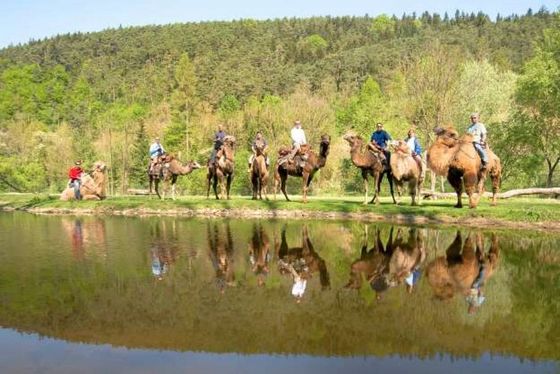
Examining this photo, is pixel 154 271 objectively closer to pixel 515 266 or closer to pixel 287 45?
pixel 515 266

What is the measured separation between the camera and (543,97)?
34.8m

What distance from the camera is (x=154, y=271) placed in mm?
12078

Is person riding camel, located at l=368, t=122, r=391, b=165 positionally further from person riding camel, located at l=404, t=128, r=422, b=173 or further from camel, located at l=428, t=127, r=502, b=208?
camel, located at l=428, t=127, r=502, b=208

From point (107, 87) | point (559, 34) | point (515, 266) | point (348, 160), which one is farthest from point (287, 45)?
point (515, 266)

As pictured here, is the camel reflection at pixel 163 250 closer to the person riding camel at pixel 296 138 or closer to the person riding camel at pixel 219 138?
the person riding camel at pixel 296 138

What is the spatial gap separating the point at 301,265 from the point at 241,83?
8949 centimetres

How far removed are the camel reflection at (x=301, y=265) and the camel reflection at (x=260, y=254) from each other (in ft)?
1.10

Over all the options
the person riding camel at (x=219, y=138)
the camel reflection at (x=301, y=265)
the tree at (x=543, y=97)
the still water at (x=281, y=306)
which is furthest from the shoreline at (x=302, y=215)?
the tree at (x=543, y=97)

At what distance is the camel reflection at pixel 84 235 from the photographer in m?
14.9

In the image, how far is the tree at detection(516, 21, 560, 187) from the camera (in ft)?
111

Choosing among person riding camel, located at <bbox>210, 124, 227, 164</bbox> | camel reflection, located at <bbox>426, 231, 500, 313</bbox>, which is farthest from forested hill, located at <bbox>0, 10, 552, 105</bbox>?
camel reflection, located at <bbox>426, 231, 500, 313</bbox>

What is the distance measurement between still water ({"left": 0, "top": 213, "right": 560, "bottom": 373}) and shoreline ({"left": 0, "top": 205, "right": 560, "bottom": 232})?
337 cm

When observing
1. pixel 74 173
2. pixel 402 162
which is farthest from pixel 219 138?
pixel 402 162

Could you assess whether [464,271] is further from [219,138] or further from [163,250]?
[219,138]
